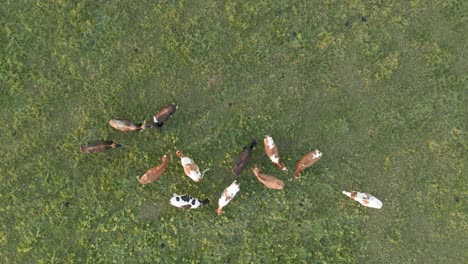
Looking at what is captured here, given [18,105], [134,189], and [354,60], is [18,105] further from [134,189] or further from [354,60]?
[354,60]

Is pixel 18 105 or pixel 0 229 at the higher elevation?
pixel 18 105

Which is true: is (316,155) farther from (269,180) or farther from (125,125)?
(125,125)

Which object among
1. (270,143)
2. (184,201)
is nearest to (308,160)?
(270,143)

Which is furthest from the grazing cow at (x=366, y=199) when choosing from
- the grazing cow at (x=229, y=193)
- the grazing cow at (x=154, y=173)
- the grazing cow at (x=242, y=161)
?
the grazing cow at (x=154, y=173)

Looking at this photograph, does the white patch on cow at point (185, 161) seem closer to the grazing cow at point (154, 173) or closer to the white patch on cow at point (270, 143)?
the grazing cow at point (154, 173)

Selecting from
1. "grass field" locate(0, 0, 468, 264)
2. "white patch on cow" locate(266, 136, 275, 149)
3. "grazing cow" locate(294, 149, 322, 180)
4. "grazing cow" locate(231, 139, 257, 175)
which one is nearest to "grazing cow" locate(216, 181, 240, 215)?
"grazing cow" locate(231, 139, 257, 175)

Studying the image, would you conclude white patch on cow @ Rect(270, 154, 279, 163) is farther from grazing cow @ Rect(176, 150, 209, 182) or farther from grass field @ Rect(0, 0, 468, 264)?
grazing cow @ Rect(176, 150, 209, 182)

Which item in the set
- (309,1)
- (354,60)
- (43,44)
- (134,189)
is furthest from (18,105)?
(354,60)
